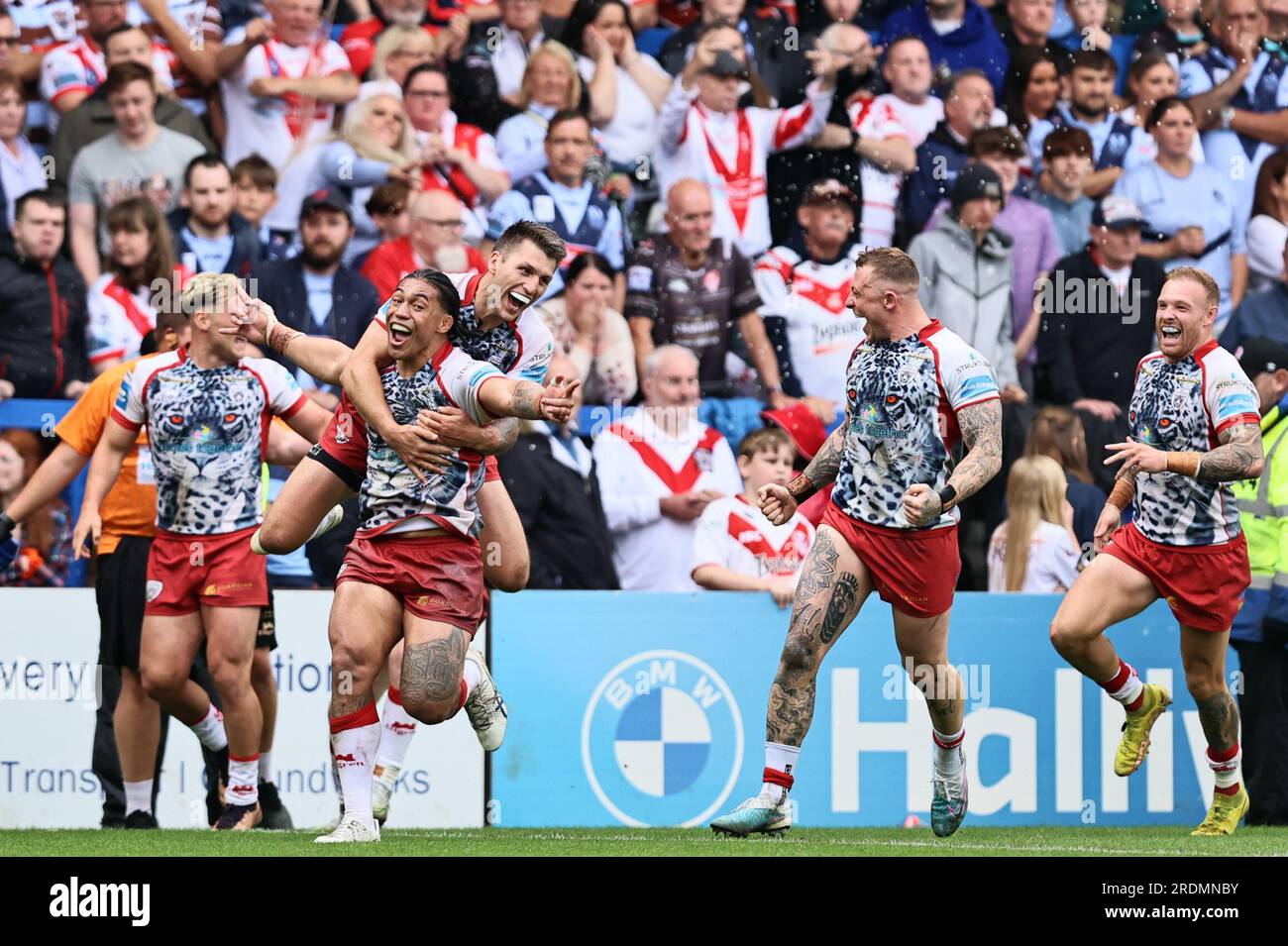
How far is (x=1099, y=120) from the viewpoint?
45.5 ft

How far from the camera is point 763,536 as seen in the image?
11305 mm

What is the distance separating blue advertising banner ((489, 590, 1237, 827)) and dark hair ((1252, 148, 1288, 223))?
153 inches

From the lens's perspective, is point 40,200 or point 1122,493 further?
point 40,200

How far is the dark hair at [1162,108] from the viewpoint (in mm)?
13664

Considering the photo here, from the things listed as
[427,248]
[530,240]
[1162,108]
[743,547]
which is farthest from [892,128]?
[530,240]

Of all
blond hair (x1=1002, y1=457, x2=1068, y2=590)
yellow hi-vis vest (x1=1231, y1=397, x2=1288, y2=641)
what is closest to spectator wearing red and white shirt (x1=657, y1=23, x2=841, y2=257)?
blond hair (x1=1002, y1=457, x2=1068, y2=590)

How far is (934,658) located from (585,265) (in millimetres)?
4614

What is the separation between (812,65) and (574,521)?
392 centimetres

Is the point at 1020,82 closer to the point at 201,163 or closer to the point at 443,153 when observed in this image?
the point at 443,153

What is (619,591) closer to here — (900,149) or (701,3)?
(900,149)

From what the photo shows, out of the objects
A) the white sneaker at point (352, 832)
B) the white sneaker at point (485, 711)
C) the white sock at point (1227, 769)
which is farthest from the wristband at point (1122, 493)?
the white sneaker at point (352, 832)

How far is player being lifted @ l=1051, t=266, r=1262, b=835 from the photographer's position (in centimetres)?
943

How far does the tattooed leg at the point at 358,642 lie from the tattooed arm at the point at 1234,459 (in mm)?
3939

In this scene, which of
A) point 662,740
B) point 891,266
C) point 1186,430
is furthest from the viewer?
point 662,740
